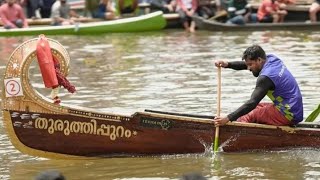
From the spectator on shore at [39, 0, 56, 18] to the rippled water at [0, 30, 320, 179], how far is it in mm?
2463

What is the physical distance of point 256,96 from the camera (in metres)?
10.8

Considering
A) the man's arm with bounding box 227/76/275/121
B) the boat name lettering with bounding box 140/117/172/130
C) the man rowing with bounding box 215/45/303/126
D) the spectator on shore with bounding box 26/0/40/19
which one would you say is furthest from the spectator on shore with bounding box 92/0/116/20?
the man's arm with bounding box 227/76/275/121

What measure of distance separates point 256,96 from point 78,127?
2.07 meters

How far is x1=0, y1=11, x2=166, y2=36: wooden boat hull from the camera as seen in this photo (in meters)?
24.3

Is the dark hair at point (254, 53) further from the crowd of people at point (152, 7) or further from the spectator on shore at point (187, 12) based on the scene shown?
the spectator on shore at point (187, 12)

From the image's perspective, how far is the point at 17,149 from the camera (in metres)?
11.3

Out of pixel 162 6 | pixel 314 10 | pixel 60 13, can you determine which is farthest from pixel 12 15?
pixel 314 10

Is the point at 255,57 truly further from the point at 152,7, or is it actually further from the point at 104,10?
the point at 152,7

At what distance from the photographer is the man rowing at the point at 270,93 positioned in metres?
10.9

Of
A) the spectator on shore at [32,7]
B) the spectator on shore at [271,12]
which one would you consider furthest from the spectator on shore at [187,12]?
the spectator on shore at [32,7]

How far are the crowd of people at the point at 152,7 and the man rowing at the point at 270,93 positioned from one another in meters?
13.8

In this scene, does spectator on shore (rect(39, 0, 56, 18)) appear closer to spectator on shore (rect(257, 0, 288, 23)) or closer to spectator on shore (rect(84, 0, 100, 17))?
spectator on shore (rect(84, 0, 100, 17))

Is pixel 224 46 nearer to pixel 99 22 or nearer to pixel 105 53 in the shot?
pixel 105 53

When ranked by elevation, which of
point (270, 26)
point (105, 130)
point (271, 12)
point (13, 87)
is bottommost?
point (270, 26)
